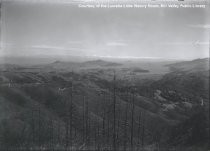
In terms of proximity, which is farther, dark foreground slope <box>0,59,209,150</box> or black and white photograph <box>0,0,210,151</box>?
dark foreground slope <box>0,59,209,150</box>

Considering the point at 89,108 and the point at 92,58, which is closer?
the point at 92,58

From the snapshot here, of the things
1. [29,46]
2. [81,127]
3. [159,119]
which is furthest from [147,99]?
[29,46]

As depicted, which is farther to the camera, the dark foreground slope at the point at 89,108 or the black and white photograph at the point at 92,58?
the dark foreground slope at the point at 89,108

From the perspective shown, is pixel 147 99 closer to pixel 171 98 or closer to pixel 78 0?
pixel 171 98

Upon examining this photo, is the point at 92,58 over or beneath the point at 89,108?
over
